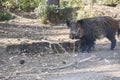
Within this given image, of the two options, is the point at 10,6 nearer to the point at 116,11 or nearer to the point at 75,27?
the point at 116,11

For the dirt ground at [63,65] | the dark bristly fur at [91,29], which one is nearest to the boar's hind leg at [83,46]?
the dark bristly fur at [91,29]

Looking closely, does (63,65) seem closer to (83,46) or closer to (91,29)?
(83,46)

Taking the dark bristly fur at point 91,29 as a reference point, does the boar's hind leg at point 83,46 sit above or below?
below

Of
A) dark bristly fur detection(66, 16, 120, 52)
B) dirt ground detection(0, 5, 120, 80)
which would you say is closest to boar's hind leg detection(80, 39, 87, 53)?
dark bristly fur detection(66, 16, 120, 52)

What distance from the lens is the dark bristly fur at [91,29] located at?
36.2 ft

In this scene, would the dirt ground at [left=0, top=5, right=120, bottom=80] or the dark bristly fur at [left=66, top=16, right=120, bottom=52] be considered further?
the dark bristly fur at [left=66, top=16, right=120, bottom=52]

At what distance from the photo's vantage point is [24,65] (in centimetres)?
948

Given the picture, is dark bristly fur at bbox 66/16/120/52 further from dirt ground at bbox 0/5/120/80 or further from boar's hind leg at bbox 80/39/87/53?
dirt ground at bbox 0/5/120/80

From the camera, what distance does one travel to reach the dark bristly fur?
11023mm


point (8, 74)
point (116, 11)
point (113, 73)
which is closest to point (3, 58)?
point (8, 74)

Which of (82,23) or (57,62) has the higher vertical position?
(82,23)

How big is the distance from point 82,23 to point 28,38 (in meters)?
3.46

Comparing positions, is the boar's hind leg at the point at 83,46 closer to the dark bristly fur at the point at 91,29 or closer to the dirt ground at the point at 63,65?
the dark bristly fur at the point at 91,29

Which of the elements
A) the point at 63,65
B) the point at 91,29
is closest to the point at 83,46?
the point at 91,29
